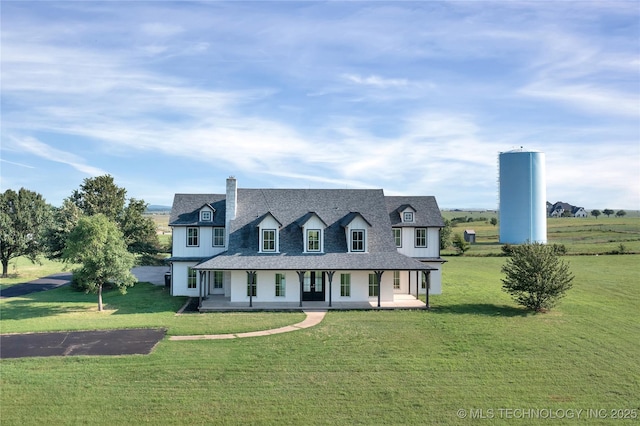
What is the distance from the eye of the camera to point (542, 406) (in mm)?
13039

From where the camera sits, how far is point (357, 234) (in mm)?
27891

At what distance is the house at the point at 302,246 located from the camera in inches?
1045

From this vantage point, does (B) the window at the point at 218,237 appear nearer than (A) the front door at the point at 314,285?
No

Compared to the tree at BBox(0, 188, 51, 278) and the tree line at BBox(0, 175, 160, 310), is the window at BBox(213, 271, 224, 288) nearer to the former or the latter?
the tree line at BBox(0, 175, 160, 310)

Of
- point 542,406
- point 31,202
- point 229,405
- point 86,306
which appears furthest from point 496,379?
point 31,202

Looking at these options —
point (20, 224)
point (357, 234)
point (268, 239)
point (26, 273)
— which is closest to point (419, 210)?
point (357, 234)

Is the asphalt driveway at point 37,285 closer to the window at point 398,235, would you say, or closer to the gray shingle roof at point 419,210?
the window at point 398,235

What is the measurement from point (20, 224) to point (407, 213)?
126 feet

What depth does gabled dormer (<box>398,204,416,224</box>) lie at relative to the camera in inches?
1234

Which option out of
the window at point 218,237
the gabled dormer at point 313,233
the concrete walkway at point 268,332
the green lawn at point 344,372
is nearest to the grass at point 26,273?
the window at point 218,237

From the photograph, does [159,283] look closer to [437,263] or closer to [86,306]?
[86,306]

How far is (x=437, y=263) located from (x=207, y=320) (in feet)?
58.9

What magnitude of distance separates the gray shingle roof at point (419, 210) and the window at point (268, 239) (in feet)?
31.7

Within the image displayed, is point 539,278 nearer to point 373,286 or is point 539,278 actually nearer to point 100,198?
point 373,286
